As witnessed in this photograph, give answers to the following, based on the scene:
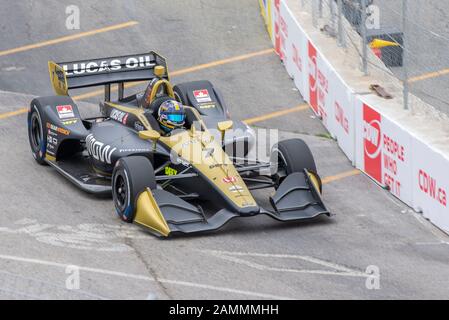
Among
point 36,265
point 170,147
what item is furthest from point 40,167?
point 36,265

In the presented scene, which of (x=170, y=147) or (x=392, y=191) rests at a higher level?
(x=170, y=147)

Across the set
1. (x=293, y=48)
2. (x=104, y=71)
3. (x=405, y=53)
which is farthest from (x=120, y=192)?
(x=293, y=48)

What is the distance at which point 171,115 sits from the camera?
43.2 ft

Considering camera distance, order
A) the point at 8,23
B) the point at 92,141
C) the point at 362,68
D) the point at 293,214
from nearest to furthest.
Result: the point at 293,214 < the point at 92,141 < the point at 362,68 < the point at 8,23

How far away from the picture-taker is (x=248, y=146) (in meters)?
13.6

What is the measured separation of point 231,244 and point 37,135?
4130mm

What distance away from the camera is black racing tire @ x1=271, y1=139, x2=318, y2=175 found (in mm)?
12883

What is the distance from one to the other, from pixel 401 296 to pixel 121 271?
107 inches

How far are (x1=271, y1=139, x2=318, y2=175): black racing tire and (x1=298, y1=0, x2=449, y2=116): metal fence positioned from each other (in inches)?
68.9

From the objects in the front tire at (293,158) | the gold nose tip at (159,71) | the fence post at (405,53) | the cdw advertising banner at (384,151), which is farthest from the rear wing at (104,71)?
the fence post at (405,53)

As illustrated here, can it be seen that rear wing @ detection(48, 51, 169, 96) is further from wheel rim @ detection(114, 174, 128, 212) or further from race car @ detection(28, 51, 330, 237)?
wheel rim @ detection(114, 174, 128, 212)

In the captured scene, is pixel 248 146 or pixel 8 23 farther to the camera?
pixel 8 23

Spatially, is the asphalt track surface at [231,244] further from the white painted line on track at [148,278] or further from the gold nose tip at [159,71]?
the gold nose tip at [159,71]
